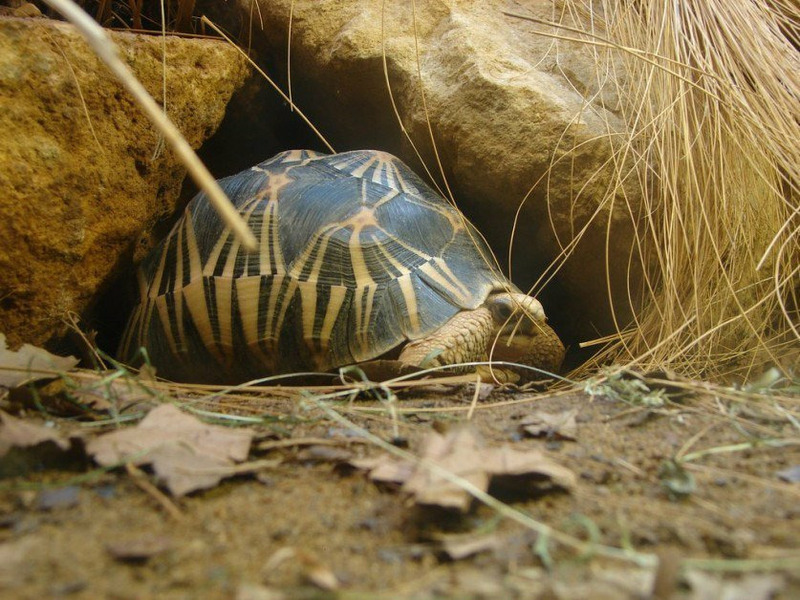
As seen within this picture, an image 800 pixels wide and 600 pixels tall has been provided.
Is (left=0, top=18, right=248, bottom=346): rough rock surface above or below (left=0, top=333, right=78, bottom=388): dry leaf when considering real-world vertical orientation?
above

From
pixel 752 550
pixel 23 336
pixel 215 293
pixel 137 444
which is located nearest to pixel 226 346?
pixel 215 293

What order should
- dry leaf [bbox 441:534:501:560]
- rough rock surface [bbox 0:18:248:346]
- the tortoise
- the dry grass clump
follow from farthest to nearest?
1. the tortoise
2. the dry grass clump
3. rough rock surface [bbox 0:18:248:346]
4. dry leaf [bbox 441:534:501:560]

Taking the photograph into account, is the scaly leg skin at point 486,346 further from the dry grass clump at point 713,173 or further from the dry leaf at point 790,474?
the dry leaf at point 790,474

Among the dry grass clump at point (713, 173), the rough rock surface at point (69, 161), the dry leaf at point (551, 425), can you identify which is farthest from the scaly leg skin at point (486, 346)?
the rough rock surface at point (69, 161)

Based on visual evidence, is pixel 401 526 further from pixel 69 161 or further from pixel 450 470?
pixel 69 161

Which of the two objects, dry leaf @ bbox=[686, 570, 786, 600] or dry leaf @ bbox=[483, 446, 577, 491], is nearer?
dry leaf @ bbox=[686, 570, 786, 600]

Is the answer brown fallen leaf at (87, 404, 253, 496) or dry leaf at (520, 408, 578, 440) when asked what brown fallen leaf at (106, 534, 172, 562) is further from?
dry leaf at (520, 408, 578, 440)

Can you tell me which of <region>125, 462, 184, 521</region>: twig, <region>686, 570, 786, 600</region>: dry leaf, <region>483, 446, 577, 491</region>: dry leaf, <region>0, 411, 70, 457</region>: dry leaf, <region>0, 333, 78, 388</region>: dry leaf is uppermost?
<region>686, 570, 786, 600</region>: dry leaf

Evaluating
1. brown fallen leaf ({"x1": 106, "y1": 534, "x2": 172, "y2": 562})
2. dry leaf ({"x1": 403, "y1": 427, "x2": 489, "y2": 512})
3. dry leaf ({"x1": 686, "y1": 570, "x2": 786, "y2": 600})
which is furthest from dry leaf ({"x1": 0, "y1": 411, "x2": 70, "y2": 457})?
dry leaf ({"x1": 686, "y1": 570, "x2": 786, "y2": 600})
